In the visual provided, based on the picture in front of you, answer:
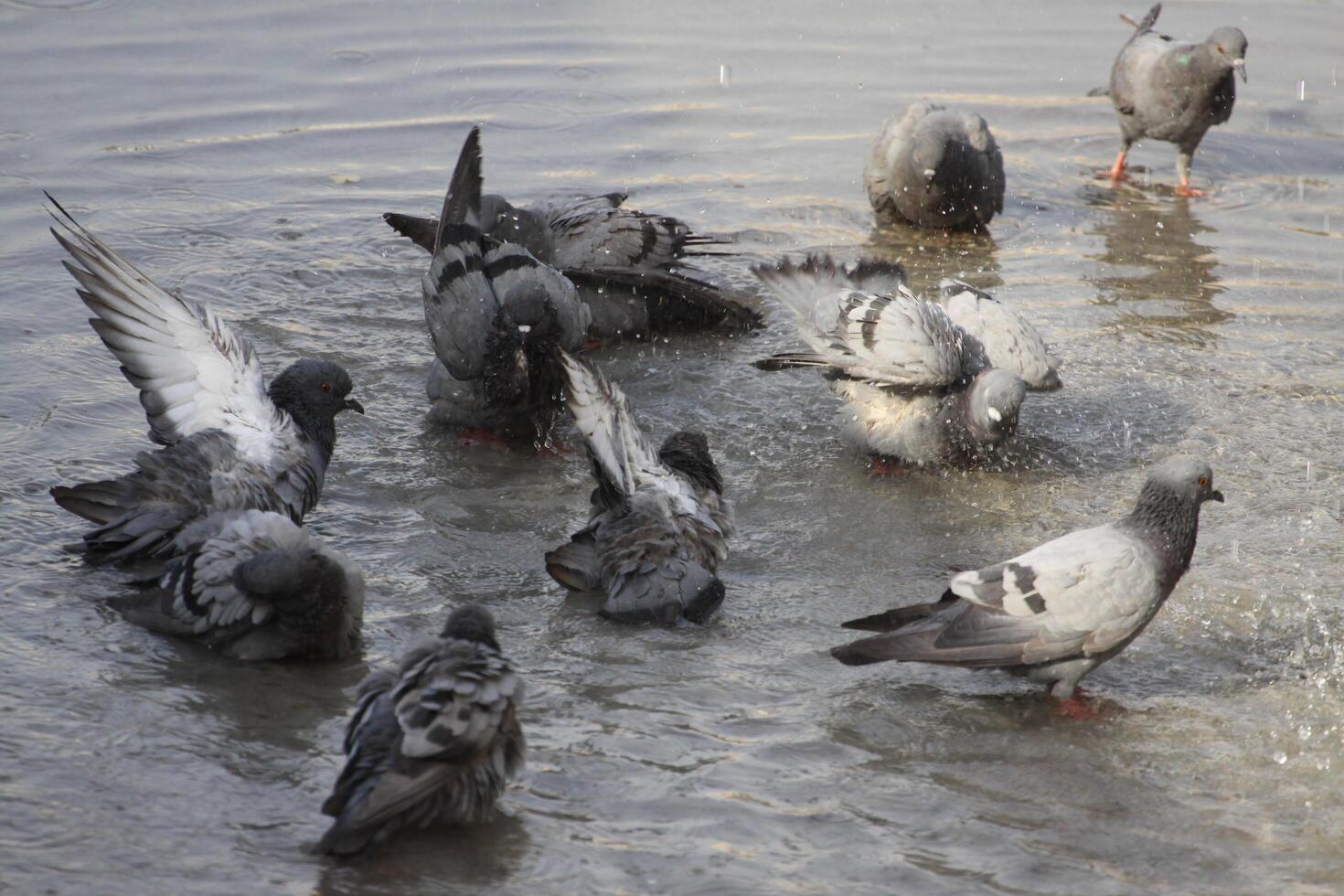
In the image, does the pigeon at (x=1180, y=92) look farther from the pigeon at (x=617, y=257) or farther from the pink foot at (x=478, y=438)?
the pink foot at (x=478, y=438)

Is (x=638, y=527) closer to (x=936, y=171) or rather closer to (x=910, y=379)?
(x=910, y=379)

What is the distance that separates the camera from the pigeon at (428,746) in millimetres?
3553

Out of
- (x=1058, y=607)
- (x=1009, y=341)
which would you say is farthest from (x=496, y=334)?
(x=1058, y=607)

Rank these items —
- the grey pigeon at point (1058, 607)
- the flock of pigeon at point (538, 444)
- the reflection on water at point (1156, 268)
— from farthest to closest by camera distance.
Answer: the reflection on water at point (1156, 268), the grey pigeon at point (1058, 607), the flock of pigeon at point (538, 444)

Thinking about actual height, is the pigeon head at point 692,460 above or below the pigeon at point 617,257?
below

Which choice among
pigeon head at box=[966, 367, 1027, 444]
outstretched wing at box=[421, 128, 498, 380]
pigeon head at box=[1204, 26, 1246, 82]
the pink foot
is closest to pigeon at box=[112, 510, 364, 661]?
the pink foot

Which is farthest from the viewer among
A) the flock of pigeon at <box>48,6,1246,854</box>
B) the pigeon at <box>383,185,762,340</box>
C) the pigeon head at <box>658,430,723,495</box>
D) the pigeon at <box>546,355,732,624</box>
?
the pigeon at <box>383,185,762,340</box>

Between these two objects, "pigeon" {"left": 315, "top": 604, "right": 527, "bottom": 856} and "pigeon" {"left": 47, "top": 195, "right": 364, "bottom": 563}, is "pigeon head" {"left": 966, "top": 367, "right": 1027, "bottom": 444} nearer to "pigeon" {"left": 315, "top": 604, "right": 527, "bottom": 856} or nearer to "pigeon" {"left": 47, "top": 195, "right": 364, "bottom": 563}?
"pigeon" {"left": 47, "top": 195, "right": 364, "bottom": 563}

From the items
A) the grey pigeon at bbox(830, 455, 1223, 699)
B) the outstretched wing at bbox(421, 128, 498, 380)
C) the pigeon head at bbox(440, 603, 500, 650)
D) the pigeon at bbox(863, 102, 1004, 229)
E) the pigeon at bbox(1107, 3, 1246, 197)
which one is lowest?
the grey pigeon at bbox(830, 455, 1223, 699)

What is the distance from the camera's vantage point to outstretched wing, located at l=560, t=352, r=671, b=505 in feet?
17.3

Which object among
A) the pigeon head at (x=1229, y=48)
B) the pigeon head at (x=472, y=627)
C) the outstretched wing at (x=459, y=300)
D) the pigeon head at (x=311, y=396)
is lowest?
the pigeon head at (x=472, y=627)

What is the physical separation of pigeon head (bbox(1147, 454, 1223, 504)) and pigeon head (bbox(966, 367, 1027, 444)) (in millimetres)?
1457

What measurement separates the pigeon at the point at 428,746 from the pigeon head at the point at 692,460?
72.0 inches

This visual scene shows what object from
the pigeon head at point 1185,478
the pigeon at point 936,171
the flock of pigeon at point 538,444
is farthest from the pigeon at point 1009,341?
the pigeon at point 936,171
